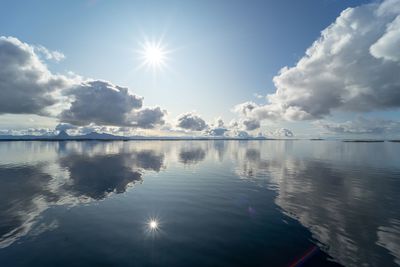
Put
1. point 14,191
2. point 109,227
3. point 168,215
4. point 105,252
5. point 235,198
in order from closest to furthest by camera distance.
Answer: point 105,252, point 109,227, point 168,215, point 235,198, point 14,191

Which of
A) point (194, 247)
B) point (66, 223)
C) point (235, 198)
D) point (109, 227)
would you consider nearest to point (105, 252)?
point (109, 227)

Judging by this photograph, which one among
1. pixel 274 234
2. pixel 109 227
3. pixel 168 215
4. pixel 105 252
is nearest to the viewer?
pixel 105 252

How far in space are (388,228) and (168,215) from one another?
1005 inches

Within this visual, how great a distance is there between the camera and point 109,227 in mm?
22922

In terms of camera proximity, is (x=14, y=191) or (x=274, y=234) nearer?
(x=274, y=234)

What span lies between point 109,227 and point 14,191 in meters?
26.5

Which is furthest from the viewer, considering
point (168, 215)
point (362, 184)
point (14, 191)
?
point (362, 184)

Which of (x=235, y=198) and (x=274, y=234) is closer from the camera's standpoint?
(x=274, y=234)

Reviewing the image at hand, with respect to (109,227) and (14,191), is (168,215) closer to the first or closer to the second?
(109,227)

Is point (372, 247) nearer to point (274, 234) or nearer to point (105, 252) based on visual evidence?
point (274, 234)

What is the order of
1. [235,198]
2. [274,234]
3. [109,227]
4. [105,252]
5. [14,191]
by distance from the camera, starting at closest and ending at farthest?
1. [105,252]
2. [274,234]
3. [109,227]
4. [235,198]
5. [14,191]

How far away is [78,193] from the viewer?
35.9 m

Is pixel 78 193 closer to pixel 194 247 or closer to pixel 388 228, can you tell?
pixel 194 247

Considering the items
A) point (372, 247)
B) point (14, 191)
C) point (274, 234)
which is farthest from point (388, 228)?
point (14, 191)
